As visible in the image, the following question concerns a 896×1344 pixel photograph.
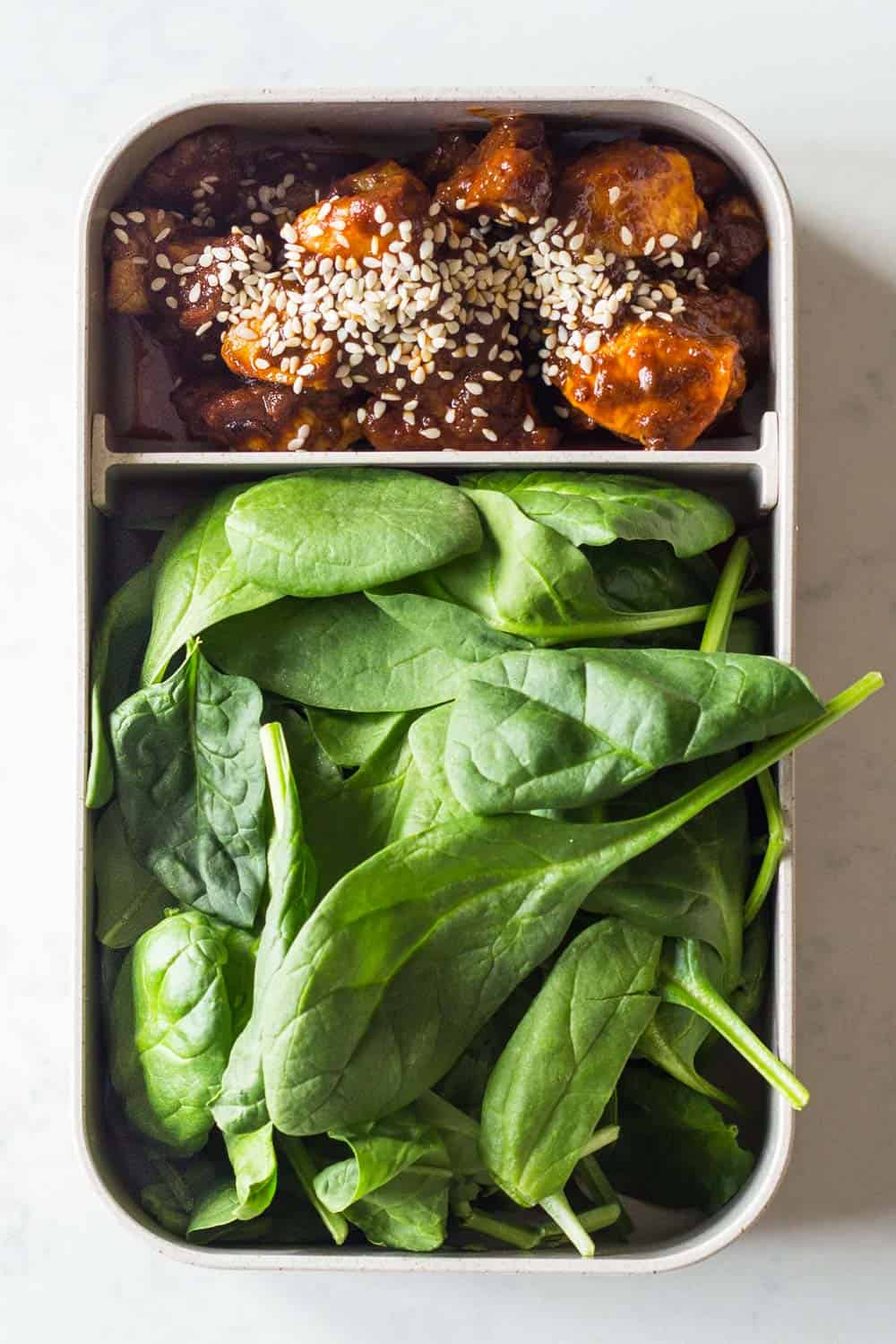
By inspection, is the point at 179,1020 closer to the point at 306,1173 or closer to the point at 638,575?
the point at 306,1173

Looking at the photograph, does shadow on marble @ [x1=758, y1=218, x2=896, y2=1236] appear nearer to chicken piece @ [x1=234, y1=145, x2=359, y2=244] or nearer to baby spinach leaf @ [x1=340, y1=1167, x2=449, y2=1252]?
baby spinach leaf @ [x1=340, y1=1167, x2=449, y2=1252]

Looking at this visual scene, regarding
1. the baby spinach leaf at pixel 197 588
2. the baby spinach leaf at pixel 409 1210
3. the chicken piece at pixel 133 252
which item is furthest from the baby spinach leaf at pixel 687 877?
the chicken piece at pixel 133 252

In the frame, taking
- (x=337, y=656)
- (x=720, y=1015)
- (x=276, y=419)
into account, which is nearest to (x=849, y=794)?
(x=720, y=1015)

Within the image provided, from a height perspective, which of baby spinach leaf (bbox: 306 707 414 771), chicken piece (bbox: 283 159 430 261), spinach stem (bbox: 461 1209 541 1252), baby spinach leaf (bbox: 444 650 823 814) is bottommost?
spinach stem (bbox: 461 1209 541 1252)

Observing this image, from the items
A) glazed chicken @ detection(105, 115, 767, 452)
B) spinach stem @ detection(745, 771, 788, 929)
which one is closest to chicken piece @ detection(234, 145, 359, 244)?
glazed chicken @ detection(105, 115, 767, 452)

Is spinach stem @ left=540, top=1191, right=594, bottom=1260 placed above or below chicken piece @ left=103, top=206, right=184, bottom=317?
below
